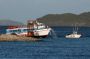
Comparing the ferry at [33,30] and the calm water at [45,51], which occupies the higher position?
the ferry at [33,30]

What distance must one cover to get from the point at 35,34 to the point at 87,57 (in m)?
58.9

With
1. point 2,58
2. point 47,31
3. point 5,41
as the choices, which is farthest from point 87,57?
point 47,31

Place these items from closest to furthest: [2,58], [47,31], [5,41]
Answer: [2,58] < [5,41] < [47,31]

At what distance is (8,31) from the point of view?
13125 cm

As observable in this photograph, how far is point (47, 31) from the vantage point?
12656 cm

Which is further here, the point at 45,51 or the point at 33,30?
the point at 33,30

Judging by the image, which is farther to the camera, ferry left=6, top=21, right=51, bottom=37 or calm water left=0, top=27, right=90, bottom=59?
ferry left=6, top=21, right=51, bottom=37

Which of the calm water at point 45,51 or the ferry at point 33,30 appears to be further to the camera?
the ferry at point 33,30

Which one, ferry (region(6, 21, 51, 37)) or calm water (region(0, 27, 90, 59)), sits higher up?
ferry (region(6, 21, 51, 37))

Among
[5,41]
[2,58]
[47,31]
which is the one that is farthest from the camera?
[47,31]

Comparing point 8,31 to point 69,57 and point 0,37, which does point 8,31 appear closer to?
point 0,37

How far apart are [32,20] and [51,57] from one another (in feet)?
215

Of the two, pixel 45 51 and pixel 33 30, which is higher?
pixel 33 30

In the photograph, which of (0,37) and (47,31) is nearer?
(0,37)
